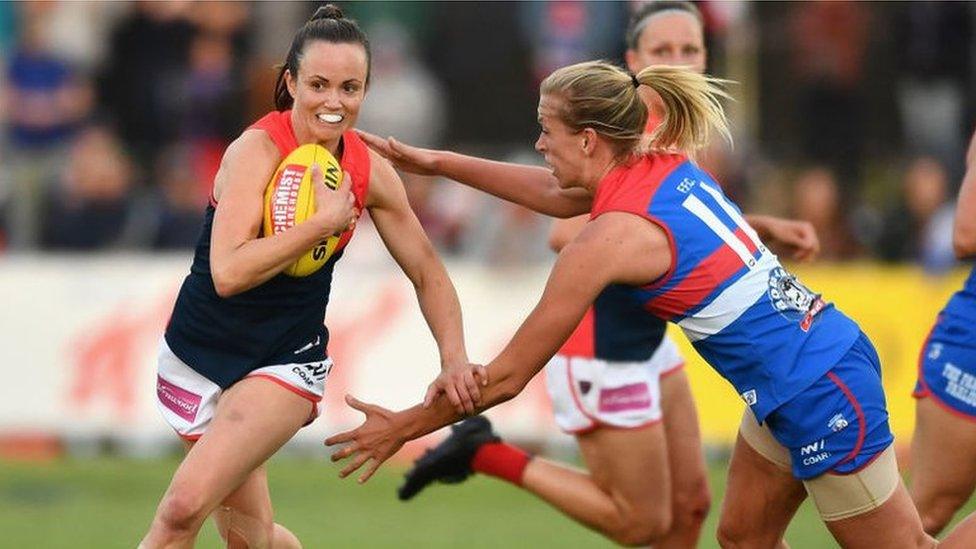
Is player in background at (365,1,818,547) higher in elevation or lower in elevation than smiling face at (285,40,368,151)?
lower

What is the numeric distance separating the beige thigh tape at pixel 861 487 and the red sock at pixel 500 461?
220cm

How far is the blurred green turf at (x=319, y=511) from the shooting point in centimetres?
987

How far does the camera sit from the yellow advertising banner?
12359 millimetres

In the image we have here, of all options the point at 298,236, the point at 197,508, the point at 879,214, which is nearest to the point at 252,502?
the point at 197,508

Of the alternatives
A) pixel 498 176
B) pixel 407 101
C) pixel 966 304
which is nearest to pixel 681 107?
pixel 498 176

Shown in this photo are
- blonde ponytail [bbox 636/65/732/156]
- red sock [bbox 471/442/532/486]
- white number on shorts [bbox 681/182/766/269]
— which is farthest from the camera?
red sock [bbox 471/442/532/486]

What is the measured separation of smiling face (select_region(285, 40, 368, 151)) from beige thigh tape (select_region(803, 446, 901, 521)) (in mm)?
2004

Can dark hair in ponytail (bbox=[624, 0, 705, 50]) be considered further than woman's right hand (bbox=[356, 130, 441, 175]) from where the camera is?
Yes

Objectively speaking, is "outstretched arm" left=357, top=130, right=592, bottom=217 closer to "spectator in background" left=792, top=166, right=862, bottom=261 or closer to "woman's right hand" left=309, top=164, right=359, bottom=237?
"woman's right hand" left=309, top=164, right=359, bottom=237

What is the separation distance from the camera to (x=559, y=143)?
625 cm

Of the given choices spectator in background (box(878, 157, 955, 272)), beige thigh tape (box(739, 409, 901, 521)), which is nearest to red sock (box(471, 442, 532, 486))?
beige thigh tape (box(739, 409, 901, 521))

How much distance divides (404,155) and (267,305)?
92 cm

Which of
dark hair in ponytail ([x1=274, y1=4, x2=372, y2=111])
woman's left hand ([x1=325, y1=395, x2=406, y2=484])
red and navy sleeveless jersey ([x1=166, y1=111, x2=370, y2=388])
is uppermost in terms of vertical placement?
dark hair in ponytail ([x1=274, y1=4, x2=372, y2=111])

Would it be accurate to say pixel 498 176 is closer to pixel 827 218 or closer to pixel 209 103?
pixel 827 218
